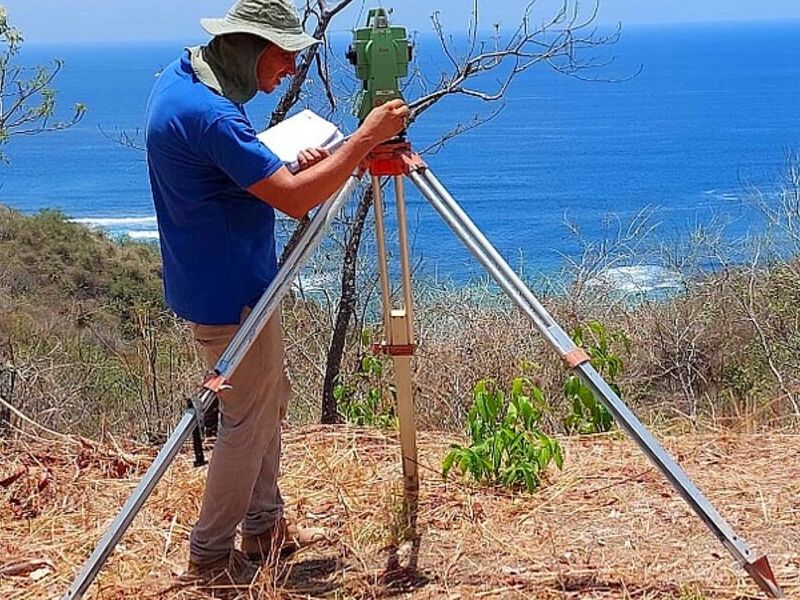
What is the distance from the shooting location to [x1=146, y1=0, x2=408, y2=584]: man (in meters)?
2.82

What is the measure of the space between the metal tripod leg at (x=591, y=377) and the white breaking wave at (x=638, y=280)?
576cm

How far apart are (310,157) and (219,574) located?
132cm

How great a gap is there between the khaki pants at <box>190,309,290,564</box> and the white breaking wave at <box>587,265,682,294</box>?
5758 mm

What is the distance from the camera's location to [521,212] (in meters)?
28.0

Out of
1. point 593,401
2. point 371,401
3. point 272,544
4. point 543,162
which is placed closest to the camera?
point 272,544

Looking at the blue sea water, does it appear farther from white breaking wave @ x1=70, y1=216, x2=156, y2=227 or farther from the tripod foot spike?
the tripod foot spike

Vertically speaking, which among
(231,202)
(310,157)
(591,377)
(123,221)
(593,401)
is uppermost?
(123,221)

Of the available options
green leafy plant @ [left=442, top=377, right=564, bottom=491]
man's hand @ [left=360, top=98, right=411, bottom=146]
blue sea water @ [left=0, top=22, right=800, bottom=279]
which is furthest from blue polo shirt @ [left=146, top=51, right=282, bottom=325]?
blue sea water @ [left=0, top=22, right=800, bottom=279]

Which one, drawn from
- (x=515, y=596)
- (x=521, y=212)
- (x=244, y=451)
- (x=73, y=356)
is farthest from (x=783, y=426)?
(x=521, y=212)

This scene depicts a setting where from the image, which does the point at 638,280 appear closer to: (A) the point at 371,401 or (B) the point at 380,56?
(A) the point at 371,401

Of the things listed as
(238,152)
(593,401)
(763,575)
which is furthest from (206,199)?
(593,401)

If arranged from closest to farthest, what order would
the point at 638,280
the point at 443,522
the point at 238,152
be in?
the point at 238,152 → the point at 443,522 → the point at 638,280

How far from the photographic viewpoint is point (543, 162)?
44938mm

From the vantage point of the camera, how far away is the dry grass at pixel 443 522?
3.32 m
